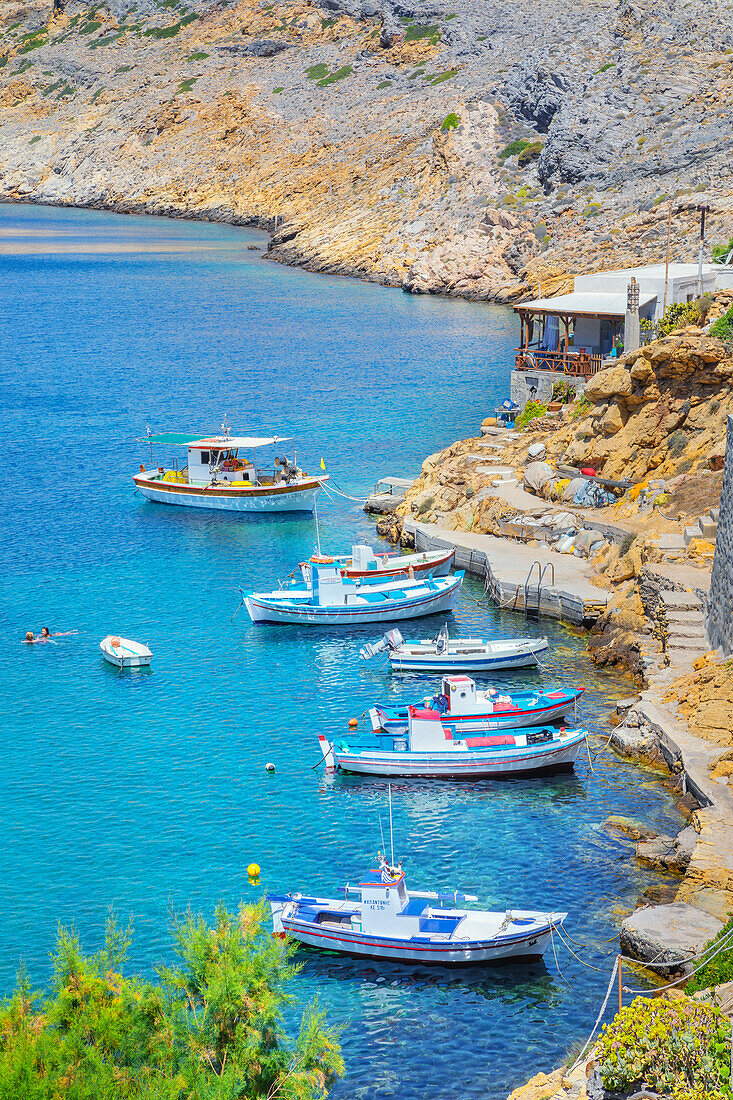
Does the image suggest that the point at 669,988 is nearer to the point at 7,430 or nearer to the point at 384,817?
the point at 384,817

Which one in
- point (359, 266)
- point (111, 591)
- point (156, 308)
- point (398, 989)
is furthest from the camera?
point (359, 266)

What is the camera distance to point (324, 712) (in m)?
43.3

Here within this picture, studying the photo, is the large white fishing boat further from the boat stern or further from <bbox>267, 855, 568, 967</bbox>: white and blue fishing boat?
<bbox>267, 855, 568, 967</bbox>: white and blue fishing boat

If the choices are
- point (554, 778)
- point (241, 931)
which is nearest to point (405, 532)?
point (554, 778)

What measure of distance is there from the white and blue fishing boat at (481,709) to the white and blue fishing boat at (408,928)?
1083cm

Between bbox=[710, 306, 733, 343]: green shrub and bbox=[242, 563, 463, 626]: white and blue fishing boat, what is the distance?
17.3 metres

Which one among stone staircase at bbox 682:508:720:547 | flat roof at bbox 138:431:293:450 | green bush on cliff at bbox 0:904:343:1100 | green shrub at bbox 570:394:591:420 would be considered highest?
green shrub at bbox 570:394:591:420

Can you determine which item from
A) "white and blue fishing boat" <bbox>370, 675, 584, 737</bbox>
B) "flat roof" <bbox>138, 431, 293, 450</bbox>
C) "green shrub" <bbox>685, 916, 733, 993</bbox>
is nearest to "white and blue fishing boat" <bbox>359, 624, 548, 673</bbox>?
"white and blue fishing boat" <bbox>370, 675, 584, 737</bbox>

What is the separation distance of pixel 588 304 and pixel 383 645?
33.5 meters

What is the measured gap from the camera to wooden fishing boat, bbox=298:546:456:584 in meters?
53.9

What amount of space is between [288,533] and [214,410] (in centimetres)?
2677

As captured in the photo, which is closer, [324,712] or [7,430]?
[324,712]

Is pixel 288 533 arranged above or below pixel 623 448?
below

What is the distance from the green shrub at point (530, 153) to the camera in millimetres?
163250
